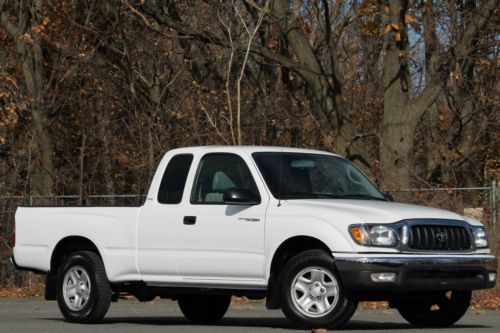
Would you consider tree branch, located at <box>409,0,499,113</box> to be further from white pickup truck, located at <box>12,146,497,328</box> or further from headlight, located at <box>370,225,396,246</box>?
headlight, located at <box>370,225,396,246</box>

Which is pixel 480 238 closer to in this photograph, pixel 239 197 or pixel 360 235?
pixel 360 235

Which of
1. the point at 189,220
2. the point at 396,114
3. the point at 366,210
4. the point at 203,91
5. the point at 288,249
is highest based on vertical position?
the point at 203,91

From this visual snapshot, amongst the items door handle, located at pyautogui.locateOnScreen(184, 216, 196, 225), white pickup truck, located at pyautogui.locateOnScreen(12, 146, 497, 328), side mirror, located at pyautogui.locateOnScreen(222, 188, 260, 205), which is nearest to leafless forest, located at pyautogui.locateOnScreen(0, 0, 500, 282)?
white pickup truck, located at pyautogui.locateOnScreen(12, 146, 497, 328)

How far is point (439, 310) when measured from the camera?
565 inches

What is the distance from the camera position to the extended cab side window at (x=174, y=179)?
571 inches

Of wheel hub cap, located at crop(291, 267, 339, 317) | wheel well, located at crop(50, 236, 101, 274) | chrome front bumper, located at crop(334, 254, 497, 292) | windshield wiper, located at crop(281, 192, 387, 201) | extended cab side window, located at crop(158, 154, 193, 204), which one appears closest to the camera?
chrome front bumper, located at crop(334, 254, 497, 292)

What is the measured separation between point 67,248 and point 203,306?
176 cm

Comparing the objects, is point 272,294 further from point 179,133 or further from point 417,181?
point 179,133

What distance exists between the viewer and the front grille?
1303 cm

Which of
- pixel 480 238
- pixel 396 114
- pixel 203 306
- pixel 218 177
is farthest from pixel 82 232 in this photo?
pixel 396 114

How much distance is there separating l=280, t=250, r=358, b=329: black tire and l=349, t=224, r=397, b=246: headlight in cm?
37

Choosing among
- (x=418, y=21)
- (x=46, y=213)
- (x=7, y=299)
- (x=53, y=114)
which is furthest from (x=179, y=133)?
(x=46, y=213)

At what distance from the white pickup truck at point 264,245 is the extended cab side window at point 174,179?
1cm

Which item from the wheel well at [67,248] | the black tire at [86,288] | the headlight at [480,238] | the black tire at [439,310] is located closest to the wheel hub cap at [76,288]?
the black tire at [86,288]
